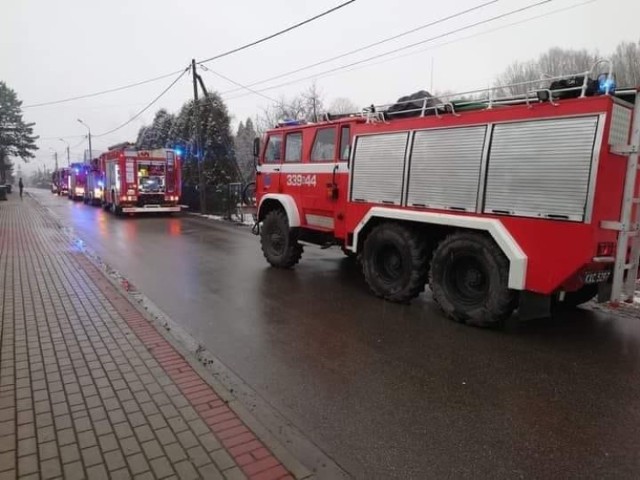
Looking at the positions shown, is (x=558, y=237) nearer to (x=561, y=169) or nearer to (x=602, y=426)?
(x=561, y=169)

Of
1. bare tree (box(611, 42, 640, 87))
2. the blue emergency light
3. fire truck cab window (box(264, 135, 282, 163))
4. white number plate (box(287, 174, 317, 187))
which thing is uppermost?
bare tree (box(611, 42, 640, 87))

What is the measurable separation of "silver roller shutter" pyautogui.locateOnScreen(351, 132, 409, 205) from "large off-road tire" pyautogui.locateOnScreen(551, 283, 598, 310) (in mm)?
2619

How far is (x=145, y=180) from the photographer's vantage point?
71.4 feet

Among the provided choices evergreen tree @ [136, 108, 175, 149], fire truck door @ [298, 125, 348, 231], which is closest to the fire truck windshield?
evergreen tree @ [136, 108, 175, 149]

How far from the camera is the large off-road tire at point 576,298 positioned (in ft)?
20.7

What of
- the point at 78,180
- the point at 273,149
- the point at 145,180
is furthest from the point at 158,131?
the point at 273,149

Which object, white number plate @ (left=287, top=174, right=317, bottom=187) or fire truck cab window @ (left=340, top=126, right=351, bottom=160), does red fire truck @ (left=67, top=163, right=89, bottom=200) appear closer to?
white number plate @ (left=287, top=174, right=317, bottom=187)

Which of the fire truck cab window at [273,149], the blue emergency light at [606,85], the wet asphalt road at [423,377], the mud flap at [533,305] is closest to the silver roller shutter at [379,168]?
the wet asphalt road at [423,377]

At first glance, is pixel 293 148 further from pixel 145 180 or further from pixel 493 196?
pixel 145 180

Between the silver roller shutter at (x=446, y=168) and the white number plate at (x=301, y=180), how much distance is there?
232 cm

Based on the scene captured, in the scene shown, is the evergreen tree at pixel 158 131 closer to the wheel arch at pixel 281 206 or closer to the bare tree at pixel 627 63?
the wheel arch at pixel 281 206

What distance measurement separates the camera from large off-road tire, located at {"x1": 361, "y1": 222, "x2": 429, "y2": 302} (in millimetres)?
6574

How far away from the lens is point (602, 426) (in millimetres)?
3600

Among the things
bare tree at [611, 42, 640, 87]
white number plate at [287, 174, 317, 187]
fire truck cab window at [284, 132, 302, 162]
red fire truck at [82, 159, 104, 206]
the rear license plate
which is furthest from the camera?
bare tree at [611, 42, 640, 87]
